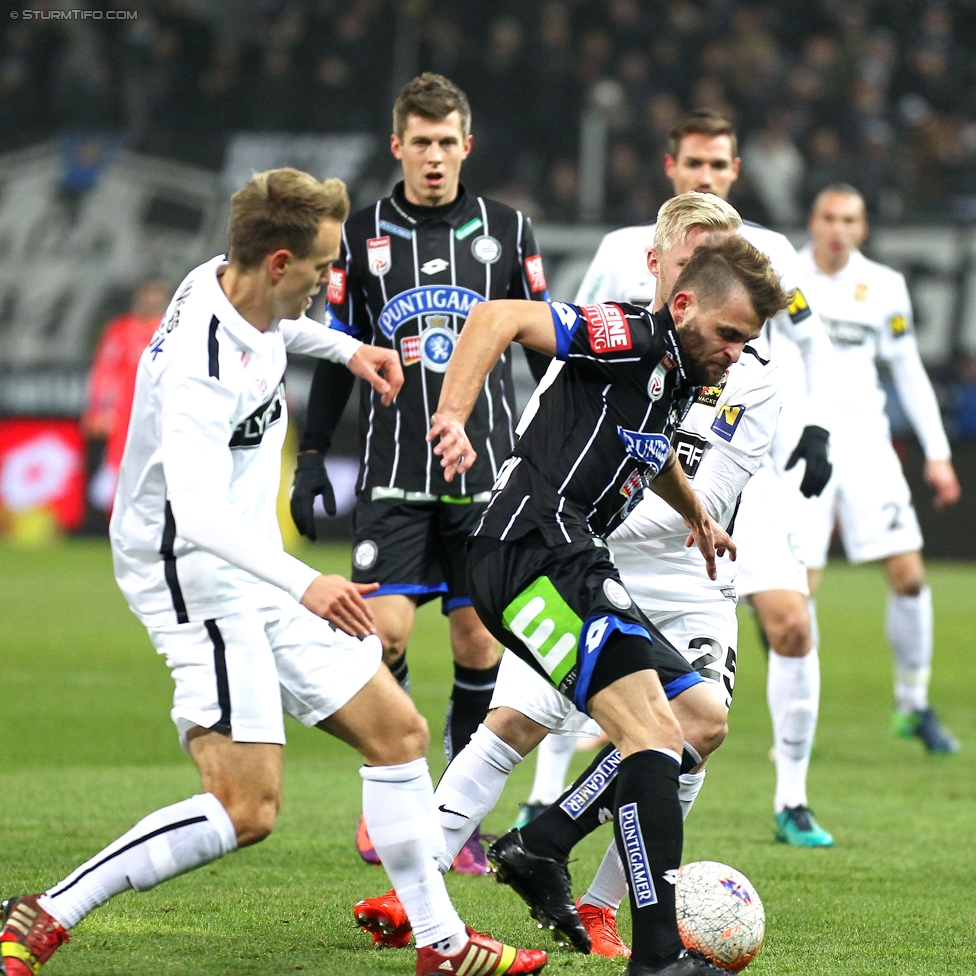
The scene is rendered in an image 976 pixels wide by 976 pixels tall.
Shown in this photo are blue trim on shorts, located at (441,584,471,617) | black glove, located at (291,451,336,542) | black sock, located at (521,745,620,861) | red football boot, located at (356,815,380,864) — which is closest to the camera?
black sock, located at (521,745,620,861)

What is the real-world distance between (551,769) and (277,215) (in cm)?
280

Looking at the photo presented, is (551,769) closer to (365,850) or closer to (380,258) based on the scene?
(365,850)

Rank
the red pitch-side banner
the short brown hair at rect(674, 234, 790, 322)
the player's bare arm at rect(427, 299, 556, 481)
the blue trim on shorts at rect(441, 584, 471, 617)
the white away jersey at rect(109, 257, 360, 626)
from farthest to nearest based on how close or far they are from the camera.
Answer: the red pitch-side banner < the blue trim on shorts at rect(441, 584, 471, 617) < the short brown hair at rect(674, 234, 790, 322) < the player's bare arm at rect(427, 299, 556, 481) < the white away jersey at rect(109, 257, 360, 626)

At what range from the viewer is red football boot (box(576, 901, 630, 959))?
14.0 ft

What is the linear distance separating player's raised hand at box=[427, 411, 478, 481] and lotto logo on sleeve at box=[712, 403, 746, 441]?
48.5 inches

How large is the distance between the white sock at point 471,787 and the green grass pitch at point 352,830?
342 millimetres

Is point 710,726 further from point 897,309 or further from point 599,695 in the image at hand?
point 897,309

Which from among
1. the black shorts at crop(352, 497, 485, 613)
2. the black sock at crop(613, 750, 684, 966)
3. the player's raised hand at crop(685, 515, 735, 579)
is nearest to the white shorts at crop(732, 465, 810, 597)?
the black shorts at crop(352, 497, 485, 613)

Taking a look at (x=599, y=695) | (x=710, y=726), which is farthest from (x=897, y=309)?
(x=599, y=695)

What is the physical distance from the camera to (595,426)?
3.99m

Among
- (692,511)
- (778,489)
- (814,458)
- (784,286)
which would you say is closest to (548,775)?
(778,489)

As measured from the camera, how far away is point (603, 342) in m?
3.87

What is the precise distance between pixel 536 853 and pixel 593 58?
17.4 metres

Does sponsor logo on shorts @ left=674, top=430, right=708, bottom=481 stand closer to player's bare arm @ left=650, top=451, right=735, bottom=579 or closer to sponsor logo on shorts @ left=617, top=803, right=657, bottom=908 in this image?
player's bare arm @ left=650, top=451, right=735, bottom=579
